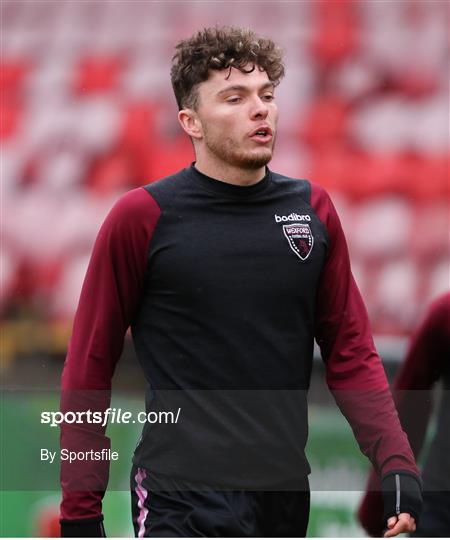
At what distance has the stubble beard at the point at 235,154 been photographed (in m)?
1.96

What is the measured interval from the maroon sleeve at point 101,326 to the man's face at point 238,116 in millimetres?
186

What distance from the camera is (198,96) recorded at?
2.04 m

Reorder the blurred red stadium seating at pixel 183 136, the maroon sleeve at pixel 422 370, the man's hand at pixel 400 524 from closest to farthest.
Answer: the man's hand at pixel 400 524
the maroon sleeve at pixel 422 370
the blurred red stadium seating at pixel 183 136

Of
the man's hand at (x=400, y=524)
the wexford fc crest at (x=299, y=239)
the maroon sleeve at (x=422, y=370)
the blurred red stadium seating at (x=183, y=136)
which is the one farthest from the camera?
the blurred red stadium seating at (x=183, y=136)

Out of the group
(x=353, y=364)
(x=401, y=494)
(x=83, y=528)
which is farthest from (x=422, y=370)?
(x=83, y=528)

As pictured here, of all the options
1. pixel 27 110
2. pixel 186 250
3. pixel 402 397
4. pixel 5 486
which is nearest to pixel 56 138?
pixel 27 110

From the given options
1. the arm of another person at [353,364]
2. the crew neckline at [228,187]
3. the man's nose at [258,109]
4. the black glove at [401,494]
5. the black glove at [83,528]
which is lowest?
the black glove at [83,528]

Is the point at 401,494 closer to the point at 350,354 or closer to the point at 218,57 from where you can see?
the point at 350,354

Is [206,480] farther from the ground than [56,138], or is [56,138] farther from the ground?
[56,138]

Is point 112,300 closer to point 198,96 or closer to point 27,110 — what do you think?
point 198,96

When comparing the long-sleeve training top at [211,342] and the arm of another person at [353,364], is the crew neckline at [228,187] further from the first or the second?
the arm of another person at [353,364]

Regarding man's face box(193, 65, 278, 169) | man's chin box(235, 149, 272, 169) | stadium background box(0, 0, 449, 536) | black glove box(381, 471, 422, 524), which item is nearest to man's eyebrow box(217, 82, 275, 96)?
man's face box(193, 65, 278, 169)

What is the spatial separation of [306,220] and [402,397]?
2.48 ft

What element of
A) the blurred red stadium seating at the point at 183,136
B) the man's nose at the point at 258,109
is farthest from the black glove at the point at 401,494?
the blurred red stadium seating at the point at 183,136
